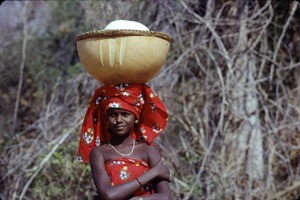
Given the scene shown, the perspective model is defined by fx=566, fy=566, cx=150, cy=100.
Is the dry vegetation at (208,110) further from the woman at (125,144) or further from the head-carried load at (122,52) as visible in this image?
the head-carried load at (122,52)

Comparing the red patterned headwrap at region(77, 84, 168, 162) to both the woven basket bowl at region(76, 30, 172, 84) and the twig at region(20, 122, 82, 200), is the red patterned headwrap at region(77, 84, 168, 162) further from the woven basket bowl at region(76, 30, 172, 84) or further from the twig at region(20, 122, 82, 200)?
the twig at region(20, 122, 82, 200)

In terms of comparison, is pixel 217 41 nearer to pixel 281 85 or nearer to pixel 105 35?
pixel 281 85

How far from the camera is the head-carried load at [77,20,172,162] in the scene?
2902mm

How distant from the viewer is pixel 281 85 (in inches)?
226

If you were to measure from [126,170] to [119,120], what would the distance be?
0.87 feet

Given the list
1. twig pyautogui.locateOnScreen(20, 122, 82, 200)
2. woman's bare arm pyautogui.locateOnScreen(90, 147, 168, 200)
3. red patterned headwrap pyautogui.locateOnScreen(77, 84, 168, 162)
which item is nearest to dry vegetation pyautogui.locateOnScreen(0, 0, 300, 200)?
twig pyautogui.locateOnScreen(20, 122, 82, 200)

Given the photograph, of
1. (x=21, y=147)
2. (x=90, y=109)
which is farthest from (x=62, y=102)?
(x=90, y=109)

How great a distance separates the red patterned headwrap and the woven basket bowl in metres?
0.08

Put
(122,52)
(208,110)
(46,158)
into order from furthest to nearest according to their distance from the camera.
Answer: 1. (208,110)
2. (46,158)
3. (122,52)

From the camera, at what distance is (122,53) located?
9.48 ft

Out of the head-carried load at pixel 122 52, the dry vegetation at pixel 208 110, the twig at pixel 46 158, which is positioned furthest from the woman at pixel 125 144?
the twig at pixel 46 158

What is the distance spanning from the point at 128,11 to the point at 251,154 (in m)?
1.91

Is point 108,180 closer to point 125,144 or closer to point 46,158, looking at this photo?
point 125,144

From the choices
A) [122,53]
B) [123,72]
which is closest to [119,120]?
[123,72]
